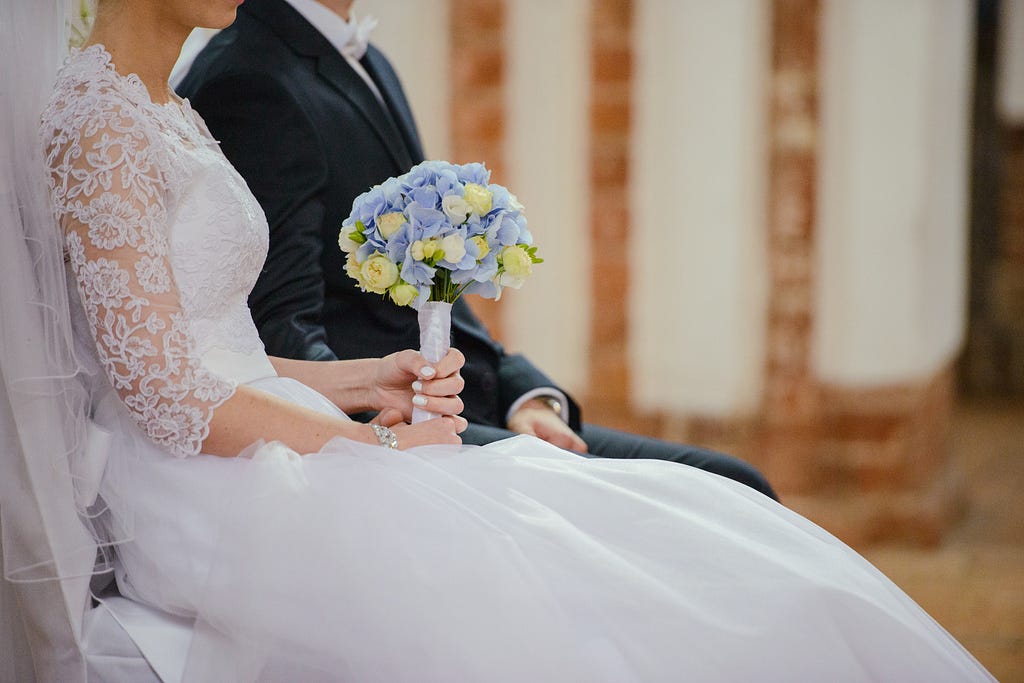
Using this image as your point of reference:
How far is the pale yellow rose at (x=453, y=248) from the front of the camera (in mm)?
1717

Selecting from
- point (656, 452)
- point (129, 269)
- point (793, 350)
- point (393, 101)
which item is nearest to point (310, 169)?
point (393, 101)

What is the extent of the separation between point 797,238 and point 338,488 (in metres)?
3.32

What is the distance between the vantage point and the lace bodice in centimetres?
162

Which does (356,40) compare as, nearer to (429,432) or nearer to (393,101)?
(393,101)

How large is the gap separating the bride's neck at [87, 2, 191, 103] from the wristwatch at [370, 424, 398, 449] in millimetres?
676

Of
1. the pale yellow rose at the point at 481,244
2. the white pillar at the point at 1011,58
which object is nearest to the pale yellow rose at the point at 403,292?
the pale yellow rose at the point at 481,244

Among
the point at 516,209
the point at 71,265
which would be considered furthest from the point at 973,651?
the point at 71,265

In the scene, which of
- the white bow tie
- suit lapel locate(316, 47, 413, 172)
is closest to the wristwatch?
suit lapel locate(316, 47, 413, 172)

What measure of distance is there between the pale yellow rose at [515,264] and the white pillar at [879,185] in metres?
2.98

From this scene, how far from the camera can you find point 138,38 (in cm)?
177

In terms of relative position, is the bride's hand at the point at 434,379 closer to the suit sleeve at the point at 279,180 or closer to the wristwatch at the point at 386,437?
the wristwatch at the point at 386,437

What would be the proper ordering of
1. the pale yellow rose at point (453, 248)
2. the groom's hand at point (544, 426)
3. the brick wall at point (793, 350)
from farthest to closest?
the brick wall at point (793, 350) → the groom's hand at point (544, 426) → the pale yellow rose at point (453, 248)

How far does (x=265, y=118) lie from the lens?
2293 millimetres

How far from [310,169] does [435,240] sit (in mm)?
669
